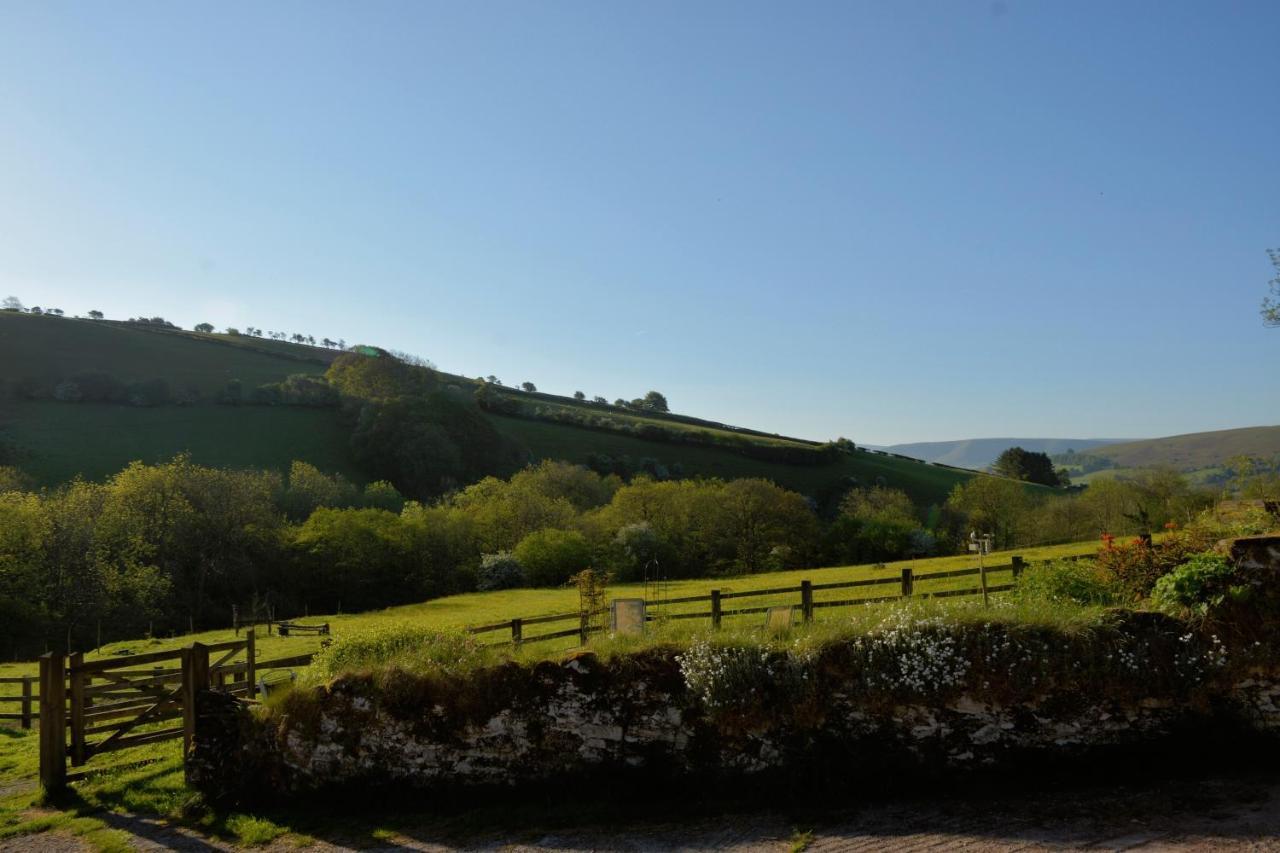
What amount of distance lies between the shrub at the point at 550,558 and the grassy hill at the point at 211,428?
2954 centimetres

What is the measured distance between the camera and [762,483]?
186ft

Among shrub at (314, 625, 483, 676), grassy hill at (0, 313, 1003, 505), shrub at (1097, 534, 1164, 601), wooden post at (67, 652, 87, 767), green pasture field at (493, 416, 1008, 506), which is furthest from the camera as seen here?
green pasture field at (493, 416, 1008, 506)

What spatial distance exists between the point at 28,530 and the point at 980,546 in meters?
38.9

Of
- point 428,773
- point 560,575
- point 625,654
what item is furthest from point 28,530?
point 625,654

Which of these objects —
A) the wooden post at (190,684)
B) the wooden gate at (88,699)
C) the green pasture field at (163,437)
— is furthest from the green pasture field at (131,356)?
the wooden post at (190,684)

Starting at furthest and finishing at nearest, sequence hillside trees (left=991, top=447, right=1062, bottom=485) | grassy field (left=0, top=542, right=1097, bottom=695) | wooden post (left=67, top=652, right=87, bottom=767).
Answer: hillside trees (left=991, top=447, right=1062, bottom=485) → grassy field (left=0, top=542, right=1097, bottom=695) → wooden post (left=67, top=652, right=87, bottom=767)

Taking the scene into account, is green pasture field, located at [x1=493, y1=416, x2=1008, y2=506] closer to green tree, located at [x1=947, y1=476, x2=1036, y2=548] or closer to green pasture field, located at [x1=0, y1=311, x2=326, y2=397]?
green tree, located at [x1=947, y1=476, x2=1036, y2=548]

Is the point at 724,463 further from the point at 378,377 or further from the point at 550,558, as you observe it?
the point at 550,558

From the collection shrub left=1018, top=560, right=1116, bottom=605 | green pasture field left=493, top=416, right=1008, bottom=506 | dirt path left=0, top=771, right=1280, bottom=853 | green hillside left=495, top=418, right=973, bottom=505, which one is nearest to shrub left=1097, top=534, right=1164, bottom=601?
shrub left=1018, top=560, right=1116, bottom=605

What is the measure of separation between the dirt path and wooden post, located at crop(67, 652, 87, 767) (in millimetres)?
2530

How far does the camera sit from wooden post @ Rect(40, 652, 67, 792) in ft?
36.1

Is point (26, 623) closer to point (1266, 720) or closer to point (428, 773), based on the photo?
point (428, 773)

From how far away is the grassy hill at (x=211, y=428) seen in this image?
206 ft

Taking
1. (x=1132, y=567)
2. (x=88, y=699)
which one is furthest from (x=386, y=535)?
(x=1132, y=567)
